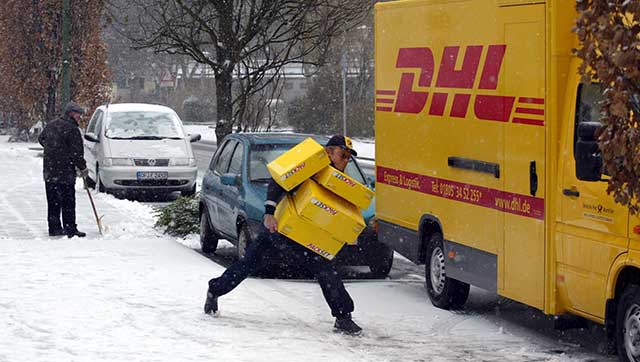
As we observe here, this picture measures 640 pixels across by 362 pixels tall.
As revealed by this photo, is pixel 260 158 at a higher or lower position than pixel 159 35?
lower

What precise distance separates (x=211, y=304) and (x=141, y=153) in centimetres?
1258

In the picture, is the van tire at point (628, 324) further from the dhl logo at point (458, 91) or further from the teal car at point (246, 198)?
the teal car at point (246, 198)

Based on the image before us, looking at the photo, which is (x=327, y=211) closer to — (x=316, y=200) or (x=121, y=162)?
(x=316, y=200)

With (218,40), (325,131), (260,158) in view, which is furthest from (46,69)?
(260,158)

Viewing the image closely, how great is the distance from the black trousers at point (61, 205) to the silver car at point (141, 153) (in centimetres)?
594

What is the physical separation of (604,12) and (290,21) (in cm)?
1122

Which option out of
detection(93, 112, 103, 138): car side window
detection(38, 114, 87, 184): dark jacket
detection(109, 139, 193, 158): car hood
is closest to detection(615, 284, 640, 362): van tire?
detection(38, 114, 87, 184): dark jacket

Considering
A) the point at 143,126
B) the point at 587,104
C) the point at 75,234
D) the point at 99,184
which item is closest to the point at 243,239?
the point at 75,234

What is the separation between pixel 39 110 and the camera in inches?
1522

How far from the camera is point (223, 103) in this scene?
18.0 meters

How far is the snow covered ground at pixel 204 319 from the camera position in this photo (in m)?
8.06

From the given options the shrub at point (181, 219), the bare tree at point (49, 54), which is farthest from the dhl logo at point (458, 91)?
the bare tree at point (49, 54)

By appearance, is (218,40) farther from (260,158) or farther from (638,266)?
(638,266)

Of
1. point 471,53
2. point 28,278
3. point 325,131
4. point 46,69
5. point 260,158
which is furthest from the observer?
point 325,131
